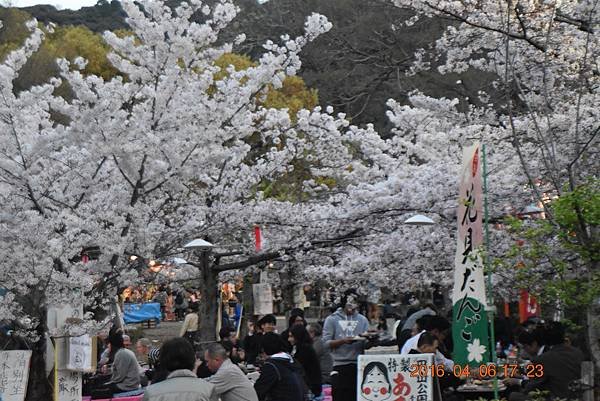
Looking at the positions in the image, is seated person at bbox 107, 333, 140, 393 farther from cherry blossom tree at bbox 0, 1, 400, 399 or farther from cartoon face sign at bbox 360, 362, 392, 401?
cartoon face sign at bbox 360, 362, 392, 401

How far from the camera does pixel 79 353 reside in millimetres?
9625

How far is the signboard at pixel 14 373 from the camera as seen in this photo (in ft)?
30.8

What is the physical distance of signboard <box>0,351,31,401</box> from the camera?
9398 millimetres

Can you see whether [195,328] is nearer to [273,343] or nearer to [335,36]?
[273,343]

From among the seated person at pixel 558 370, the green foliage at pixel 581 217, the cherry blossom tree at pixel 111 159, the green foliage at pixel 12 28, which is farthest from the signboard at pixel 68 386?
the green foliage at pixel 12 28

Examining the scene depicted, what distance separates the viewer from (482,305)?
25.2 feet

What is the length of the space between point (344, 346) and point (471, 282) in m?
4.54

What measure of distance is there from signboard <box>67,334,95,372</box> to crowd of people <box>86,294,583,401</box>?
3.80 ft

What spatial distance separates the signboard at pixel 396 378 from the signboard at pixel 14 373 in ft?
11.0

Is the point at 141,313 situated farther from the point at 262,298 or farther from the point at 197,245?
the point at 197,245

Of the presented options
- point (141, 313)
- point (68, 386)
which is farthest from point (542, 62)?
point (141, 313)

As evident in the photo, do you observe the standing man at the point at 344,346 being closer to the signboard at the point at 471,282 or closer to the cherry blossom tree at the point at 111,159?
the cherry blossom tree at the point at 111,159

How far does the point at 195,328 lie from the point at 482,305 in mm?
11095
